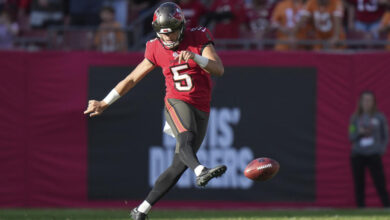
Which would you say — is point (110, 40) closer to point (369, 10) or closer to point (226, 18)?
point (226, 18)

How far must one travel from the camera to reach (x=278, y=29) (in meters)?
13.6

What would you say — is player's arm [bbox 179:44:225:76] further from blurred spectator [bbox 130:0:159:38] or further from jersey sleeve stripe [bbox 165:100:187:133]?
blurred spectator [bbox 130:0:159:38]

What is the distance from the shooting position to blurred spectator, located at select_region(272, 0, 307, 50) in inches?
528

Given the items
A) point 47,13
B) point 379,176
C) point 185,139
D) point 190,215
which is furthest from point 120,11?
point 185,139

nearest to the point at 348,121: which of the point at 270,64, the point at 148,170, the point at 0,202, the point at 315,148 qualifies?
the point at 315,148

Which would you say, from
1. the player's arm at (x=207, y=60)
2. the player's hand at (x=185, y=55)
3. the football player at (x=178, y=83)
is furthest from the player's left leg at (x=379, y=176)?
the player's hand at (x=185, y=55)

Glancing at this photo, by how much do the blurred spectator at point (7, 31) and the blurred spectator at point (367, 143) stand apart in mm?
5997

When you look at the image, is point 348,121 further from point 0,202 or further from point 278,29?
point 0,202

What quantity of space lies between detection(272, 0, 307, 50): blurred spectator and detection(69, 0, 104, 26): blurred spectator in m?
3.13

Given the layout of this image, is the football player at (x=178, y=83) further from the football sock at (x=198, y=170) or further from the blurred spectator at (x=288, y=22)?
the blurred spectator at (x=288, y=22)

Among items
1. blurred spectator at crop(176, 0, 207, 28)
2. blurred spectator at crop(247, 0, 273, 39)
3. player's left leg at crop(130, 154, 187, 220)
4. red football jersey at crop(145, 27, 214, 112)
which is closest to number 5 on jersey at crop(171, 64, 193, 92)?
red football jersey at crop(145, 27, 214, 112)

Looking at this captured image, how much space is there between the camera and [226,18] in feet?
44.2

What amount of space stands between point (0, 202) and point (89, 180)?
4.65 feet

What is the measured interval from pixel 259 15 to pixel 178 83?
658 cm
